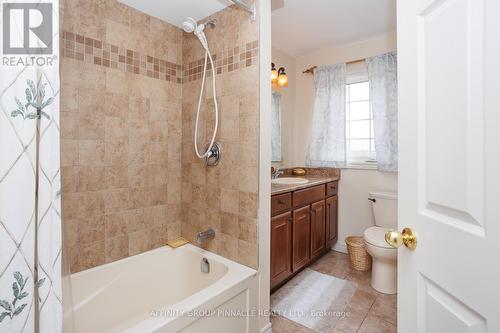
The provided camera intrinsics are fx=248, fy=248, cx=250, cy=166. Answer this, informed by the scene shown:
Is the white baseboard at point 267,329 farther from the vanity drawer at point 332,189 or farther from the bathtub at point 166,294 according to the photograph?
the vanity drawer at point 332,189

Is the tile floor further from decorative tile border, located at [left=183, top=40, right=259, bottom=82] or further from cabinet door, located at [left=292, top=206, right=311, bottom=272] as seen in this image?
decorative tile border, located at [left=183, top=40, right=259, bottom=82]

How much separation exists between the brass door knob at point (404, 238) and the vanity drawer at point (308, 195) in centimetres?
136

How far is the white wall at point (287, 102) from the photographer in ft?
9.92

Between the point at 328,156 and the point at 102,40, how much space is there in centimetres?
245

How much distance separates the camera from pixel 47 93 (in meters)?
0.78

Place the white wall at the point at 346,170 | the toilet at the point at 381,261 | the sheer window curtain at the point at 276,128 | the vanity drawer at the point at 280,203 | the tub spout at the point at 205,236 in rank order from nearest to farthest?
the tub spout at the point at 205,236 → the vanity drawer at the point at 280,203 → the toilet at the point at 381,261 → the white wall at the point at 346,170 → the sheer window curtain at the point at 276,128

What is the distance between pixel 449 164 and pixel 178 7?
73.1 inches

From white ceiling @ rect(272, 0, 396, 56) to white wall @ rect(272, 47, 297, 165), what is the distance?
157mm

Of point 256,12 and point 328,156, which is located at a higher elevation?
point 256,12

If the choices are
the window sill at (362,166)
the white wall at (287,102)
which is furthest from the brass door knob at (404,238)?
the white wall at (287,102)

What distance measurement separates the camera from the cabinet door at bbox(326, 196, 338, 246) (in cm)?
277

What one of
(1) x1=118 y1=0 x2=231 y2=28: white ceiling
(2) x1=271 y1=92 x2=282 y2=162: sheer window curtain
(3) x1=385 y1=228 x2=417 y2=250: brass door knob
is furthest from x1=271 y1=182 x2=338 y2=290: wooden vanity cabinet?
(1) x1=118 y1=0 x2=231 y2=28: white ceiling

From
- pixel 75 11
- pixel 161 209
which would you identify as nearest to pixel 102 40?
pixel 75 11

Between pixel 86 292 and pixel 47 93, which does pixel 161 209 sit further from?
pixel 47 93
